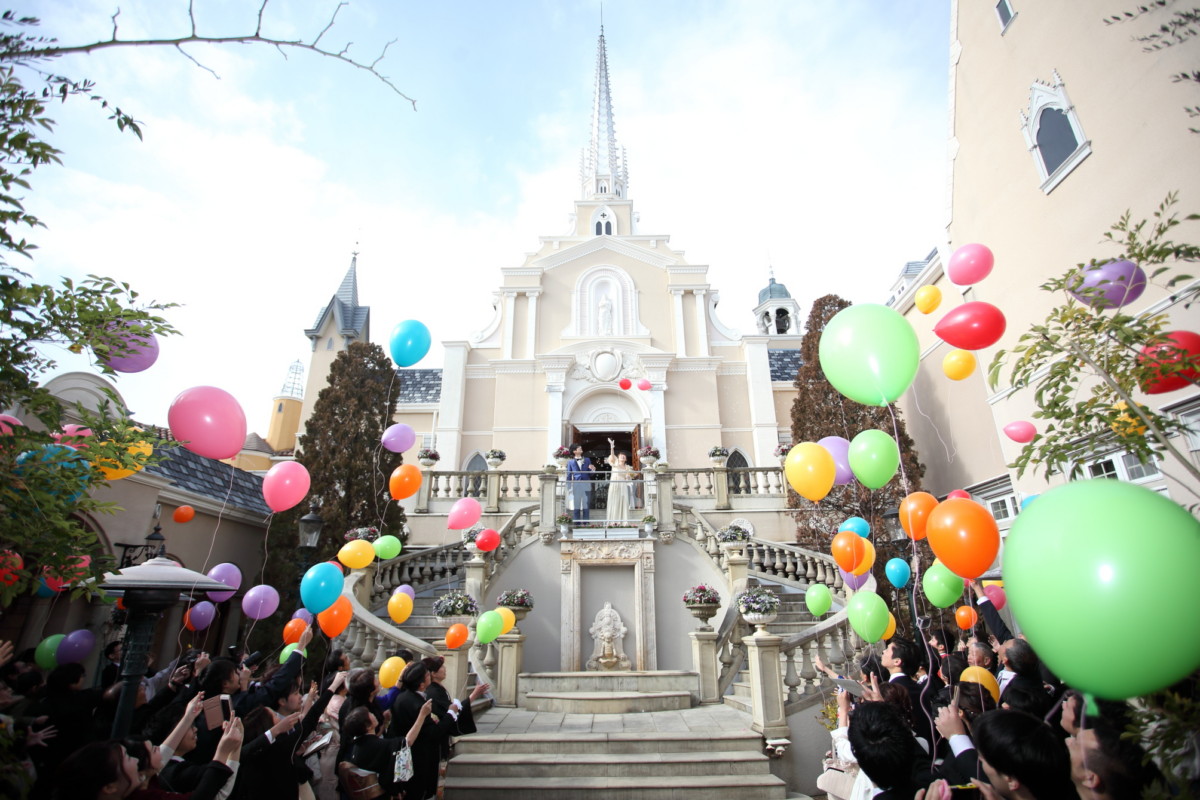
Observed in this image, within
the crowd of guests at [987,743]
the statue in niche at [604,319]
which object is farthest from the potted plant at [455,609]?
the statue in niche at [604,319]

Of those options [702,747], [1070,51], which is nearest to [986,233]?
[1070,51]

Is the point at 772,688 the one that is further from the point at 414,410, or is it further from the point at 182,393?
the point at 414,410

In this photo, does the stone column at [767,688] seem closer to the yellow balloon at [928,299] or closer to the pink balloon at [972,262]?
the yellow balloon at [928,299]

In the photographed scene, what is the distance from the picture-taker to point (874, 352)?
5.23 meters

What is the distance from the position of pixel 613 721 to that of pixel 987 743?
22.5 ft

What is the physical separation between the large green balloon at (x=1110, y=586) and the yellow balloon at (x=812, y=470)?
A: 13.6ft

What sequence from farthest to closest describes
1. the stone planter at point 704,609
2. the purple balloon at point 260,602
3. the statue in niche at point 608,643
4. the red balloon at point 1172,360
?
the statue in niche at point 608,643 < the stone planter at point 704,609 < the purple balloon at point 260,602 < the red balloon at point 1172,360

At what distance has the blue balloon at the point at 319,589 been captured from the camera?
6621mm

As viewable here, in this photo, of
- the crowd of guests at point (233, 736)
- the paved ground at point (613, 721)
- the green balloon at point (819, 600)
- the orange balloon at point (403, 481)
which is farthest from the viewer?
the orange balloon at point (403, 481)

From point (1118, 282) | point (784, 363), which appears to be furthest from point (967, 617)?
point (784, 363)

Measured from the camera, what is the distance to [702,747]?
727 cm

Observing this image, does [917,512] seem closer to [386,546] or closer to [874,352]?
[874,352]

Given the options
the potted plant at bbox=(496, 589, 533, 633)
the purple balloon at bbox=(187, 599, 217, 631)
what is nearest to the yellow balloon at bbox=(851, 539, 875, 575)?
the potted plant at bbox=(496, 589, 533, 633)

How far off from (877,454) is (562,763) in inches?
209
